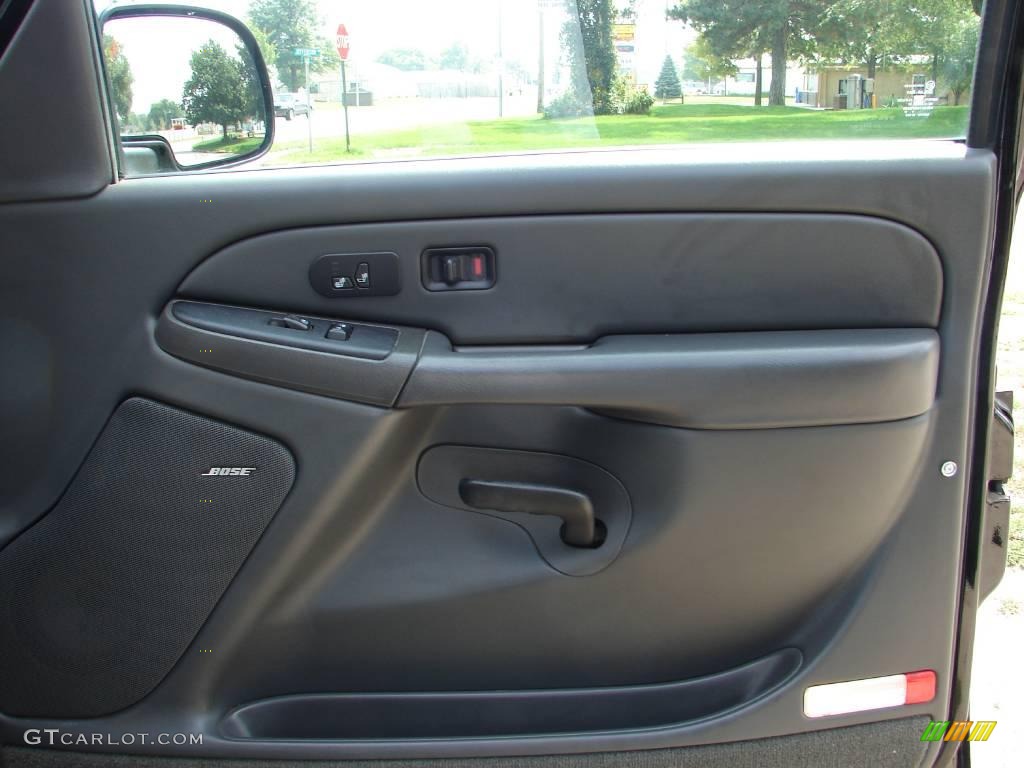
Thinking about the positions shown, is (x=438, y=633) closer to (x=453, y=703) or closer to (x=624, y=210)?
(x=453, y=703)

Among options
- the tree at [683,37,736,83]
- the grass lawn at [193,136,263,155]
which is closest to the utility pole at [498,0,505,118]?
the tree at [683,37,736,83]

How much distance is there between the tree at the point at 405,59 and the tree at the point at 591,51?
248mm

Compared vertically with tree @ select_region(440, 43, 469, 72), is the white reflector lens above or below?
below

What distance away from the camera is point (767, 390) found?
1.43 m

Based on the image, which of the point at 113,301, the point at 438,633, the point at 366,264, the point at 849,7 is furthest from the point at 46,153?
the point at 849,7

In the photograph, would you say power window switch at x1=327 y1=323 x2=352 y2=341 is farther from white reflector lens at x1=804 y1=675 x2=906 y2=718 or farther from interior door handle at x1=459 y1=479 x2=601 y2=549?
white reflector lens at x1=804 y1=675 x2=906 y2=718

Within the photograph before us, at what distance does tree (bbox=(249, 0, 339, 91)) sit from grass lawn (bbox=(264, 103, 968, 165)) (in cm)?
13

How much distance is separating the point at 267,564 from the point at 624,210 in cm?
79

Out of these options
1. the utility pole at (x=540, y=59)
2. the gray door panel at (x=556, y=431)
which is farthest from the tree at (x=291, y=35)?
the utility pole at (x=540, y=59)

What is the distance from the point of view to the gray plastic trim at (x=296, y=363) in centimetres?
145

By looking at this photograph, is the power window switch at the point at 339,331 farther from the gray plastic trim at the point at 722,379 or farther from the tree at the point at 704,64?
the tree at the point at 704,64

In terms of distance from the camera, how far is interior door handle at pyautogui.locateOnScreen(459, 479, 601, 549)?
1.49 m

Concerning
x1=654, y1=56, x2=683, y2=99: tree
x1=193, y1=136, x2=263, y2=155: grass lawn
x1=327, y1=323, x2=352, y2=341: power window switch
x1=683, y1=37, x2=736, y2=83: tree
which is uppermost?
x1=683, y1=37, x2=736, y2=83: tree

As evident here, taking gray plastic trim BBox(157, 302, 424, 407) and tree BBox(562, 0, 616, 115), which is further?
tree BBox(562, 0, 616, 115)
